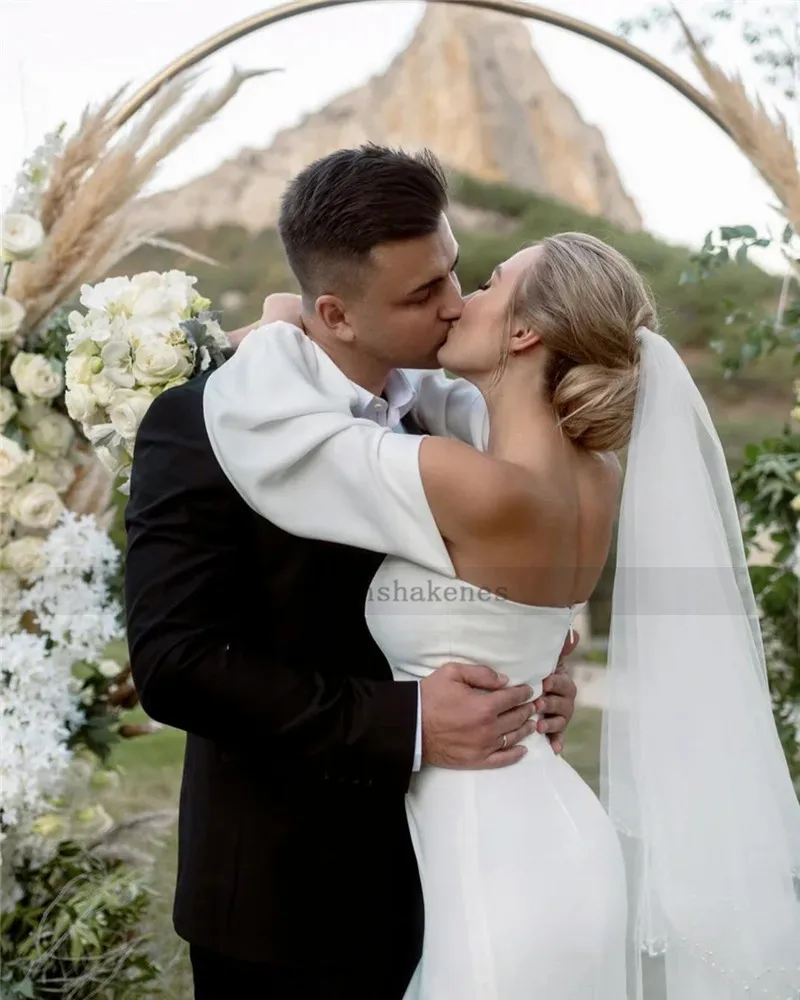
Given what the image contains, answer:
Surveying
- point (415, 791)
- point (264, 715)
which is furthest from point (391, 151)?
point (415, 791)

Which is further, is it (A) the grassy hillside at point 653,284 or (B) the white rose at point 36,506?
(A) the grassy hillside at point 653,284

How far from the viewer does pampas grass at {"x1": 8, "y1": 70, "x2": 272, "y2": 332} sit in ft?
8.16

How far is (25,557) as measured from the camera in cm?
262

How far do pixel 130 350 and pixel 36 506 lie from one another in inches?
27.9

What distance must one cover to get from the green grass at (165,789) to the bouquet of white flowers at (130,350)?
125 centimetres

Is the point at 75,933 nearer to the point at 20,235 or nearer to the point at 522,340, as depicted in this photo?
the point at 20,235

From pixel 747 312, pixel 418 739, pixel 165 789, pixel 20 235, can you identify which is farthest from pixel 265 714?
pixel 165 789

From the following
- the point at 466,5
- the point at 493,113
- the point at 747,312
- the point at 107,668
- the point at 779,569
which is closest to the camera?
the point at 466,5

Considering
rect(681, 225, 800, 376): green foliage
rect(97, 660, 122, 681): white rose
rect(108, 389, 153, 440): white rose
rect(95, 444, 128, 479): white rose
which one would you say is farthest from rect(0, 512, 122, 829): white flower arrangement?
rect(681, 225, 800, 376): green foliage

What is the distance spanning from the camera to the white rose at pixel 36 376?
2559mm

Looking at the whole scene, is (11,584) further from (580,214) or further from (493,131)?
(493,131)

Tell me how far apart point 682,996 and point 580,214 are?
8.33 metres

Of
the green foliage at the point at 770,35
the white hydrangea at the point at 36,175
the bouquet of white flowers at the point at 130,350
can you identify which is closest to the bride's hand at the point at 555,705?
the bouquet of white flowers at the point at 130,350

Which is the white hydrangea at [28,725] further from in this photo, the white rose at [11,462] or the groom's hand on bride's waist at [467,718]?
the groom's hand on bride's waist at [467,718]
